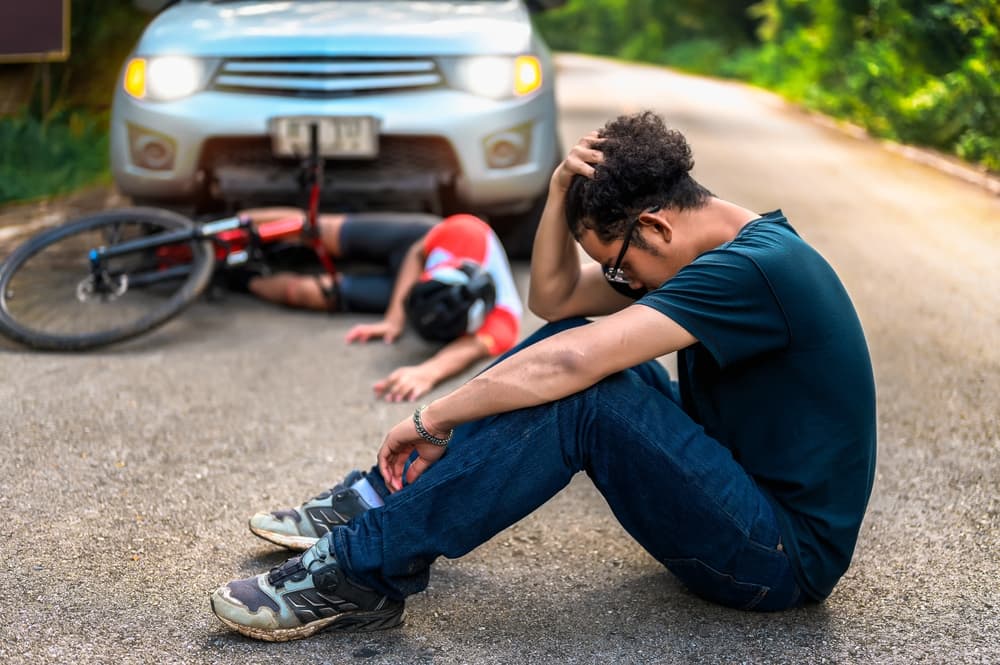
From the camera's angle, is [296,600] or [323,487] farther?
[323,487]

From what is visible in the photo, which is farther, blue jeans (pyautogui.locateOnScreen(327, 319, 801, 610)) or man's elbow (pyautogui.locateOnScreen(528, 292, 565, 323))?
man's elbow (pyautogui.locateOnScreen(528, 292, 565, 323))

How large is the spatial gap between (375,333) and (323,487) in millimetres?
1759

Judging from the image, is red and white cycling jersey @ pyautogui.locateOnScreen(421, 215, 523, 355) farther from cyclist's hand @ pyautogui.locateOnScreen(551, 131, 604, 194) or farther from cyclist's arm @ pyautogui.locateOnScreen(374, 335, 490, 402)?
cyclist's hand @ pyautogui.locateOnScreen(551, 131, 604, 194)

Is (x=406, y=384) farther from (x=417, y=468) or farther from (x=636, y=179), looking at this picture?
(x=636, y=179)

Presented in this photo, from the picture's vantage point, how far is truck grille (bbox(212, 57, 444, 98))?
5.91m

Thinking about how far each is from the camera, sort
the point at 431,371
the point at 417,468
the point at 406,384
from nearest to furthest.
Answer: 1. the point at 417,468
2. the point at 406,384
3. the point at 431,371

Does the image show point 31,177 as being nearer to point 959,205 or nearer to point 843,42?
point 959,205

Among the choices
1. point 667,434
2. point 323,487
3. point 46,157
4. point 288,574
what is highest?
point 667,434

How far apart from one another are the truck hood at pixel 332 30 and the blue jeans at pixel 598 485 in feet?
12.3

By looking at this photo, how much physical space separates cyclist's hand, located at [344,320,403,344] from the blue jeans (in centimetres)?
281

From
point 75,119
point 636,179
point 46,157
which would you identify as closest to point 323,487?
point 636,179

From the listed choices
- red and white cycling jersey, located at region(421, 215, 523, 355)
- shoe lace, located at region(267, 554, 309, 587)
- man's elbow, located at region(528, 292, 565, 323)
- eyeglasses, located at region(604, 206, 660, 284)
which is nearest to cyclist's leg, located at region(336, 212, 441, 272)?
red and white cycling jersey, located at region(421, 215, 523, 355)

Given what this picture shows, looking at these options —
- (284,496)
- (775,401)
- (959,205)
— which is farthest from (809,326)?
(959,205)

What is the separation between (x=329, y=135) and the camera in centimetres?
580
